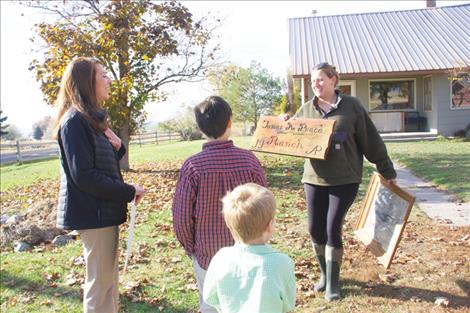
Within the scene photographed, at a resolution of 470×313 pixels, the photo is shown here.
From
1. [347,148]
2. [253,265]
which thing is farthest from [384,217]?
[253,265]

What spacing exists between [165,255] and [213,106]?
3.54m

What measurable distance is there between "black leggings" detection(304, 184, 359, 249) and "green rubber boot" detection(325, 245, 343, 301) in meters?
0.06

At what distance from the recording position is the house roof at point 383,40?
1916cm

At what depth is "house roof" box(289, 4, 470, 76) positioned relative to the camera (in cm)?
1916

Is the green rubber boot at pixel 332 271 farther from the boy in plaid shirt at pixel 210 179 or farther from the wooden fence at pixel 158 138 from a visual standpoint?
the wooden fence at pixel 158 138

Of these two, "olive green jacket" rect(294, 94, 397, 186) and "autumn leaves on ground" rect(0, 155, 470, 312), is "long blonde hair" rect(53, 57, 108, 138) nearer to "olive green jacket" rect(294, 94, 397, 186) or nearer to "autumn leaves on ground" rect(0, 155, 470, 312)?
"olive green jacket" rect(294, 94, 397, 186)

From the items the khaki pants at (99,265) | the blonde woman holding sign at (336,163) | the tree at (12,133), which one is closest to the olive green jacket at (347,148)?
the blonde woman holding sign at (336,163)

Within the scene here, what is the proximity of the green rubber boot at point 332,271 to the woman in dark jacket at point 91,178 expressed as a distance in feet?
6.08

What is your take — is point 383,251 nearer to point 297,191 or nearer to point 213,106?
point 213,106

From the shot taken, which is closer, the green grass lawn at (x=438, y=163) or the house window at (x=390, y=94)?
the green grass lawn at (x=438, y=163)

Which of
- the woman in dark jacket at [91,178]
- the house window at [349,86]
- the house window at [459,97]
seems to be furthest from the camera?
the house window at [349,86]

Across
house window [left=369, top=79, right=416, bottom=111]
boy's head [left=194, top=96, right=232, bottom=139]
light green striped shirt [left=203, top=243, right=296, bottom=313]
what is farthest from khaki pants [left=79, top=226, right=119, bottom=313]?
house window [left=369, top=79, right=416, bottom=111]

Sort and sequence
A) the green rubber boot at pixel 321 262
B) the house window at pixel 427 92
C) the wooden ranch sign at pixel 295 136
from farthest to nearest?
the house window at pixel 427 92 → the green rubber boot at pixel 321 262 → the wooden ranch sign at pixel 295 136

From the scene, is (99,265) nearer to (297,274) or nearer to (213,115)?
(213,115)
